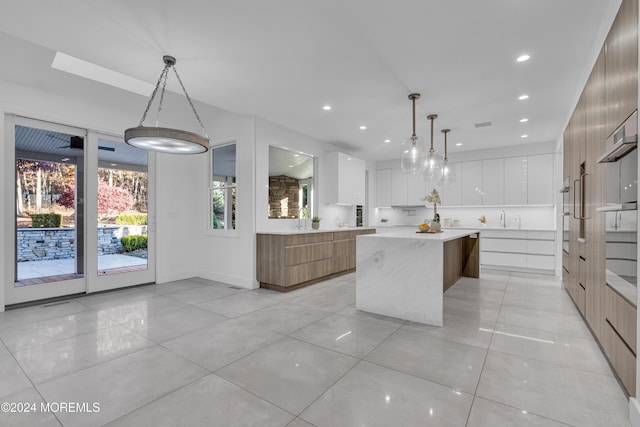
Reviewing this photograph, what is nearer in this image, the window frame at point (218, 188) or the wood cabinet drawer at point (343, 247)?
the window frame at point (218, 188)

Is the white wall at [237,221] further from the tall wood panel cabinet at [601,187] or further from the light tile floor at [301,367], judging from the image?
the tall wood panel cabinet at [601,187]

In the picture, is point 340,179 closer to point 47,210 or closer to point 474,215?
point 474,215

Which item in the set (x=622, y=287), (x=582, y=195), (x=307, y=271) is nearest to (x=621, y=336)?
(x=622, y=287)

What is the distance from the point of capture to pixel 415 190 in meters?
7.91

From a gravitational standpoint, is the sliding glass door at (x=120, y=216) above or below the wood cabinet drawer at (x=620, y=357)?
above

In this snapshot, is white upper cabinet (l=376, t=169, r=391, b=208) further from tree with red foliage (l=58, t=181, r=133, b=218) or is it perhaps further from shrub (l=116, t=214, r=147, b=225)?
tree with red foliage (l=58, t=181, r=133, b=218)

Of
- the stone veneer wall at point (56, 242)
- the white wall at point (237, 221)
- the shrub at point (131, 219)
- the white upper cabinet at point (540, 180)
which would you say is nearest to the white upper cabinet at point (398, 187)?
the white upper cabinet at point (540, 180)

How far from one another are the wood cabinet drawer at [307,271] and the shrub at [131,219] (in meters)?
2.57

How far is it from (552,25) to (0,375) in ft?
16.4

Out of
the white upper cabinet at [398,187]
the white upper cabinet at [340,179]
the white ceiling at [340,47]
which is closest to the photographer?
the white ceiling at [340,47]

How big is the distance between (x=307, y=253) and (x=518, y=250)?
14.8 ft

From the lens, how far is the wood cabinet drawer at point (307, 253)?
15.1 ft

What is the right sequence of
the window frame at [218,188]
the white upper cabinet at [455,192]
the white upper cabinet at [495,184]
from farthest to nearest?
1. the white upper cabinet at [455,192]
2. the white upper cabinet at [495,184]
3. the window frame at [218,188]

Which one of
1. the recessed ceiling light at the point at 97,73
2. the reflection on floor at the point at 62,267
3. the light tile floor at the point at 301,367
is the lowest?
the light tile floor at the point at 301,367
